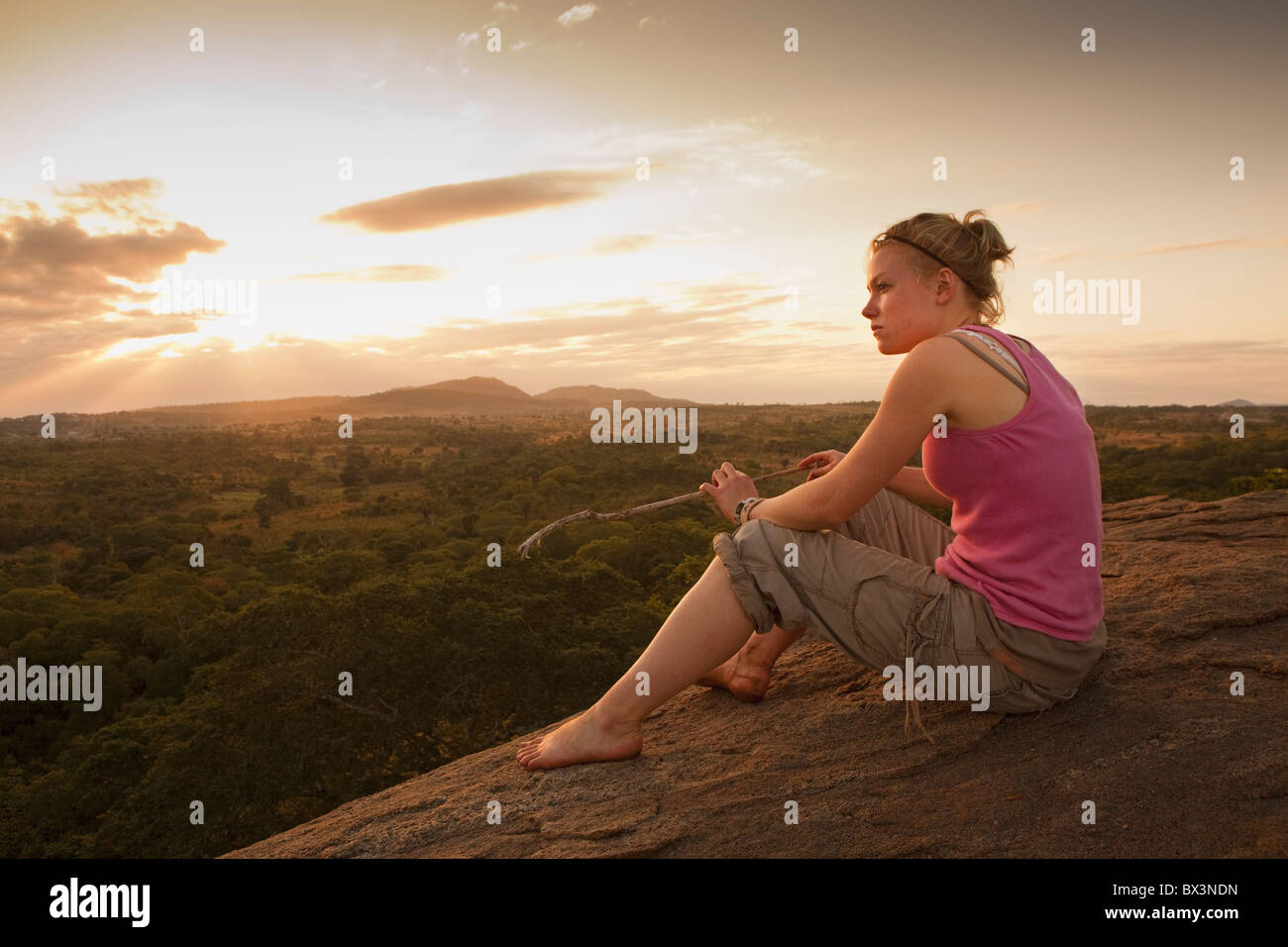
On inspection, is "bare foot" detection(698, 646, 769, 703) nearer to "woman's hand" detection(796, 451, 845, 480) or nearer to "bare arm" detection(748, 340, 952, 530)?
"woman's hand" detection(796, 451, 845, 480)

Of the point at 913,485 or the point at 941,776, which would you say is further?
the point at 913,485

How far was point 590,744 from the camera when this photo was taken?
10.6 ft

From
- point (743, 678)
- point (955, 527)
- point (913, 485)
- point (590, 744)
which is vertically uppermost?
point (913, 485)

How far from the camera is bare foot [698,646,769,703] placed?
365 cm

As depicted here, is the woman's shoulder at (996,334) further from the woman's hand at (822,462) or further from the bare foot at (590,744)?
the bare foot at (590,744)

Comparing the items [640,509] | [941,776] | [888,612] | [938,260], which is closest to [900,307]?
[938,260]

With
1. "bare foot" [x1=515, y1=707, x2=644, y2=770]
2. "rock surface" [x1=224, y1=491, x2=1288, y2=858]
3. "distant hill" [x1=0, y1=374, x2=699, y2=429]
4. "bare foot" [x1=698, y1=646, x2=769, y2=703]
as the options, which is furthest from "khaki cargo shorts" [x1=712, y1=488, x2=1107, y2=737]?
"distant hill" [x1=0, y1=374, x2=699, y2=429]

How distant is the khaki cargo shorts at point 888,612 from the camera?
272cm

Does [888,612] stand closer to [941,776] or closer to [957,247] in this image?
[941,776]

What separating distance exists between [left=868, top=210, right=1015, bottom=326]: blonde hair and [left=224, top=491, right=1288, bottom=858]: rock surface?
1486 mm

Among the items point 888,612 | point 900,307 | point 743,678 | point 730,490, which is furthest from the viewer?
point 743,678

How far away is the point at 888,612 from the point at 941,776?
22.9 inches

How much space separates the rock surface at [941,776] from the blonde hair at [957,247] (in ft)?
4.87
